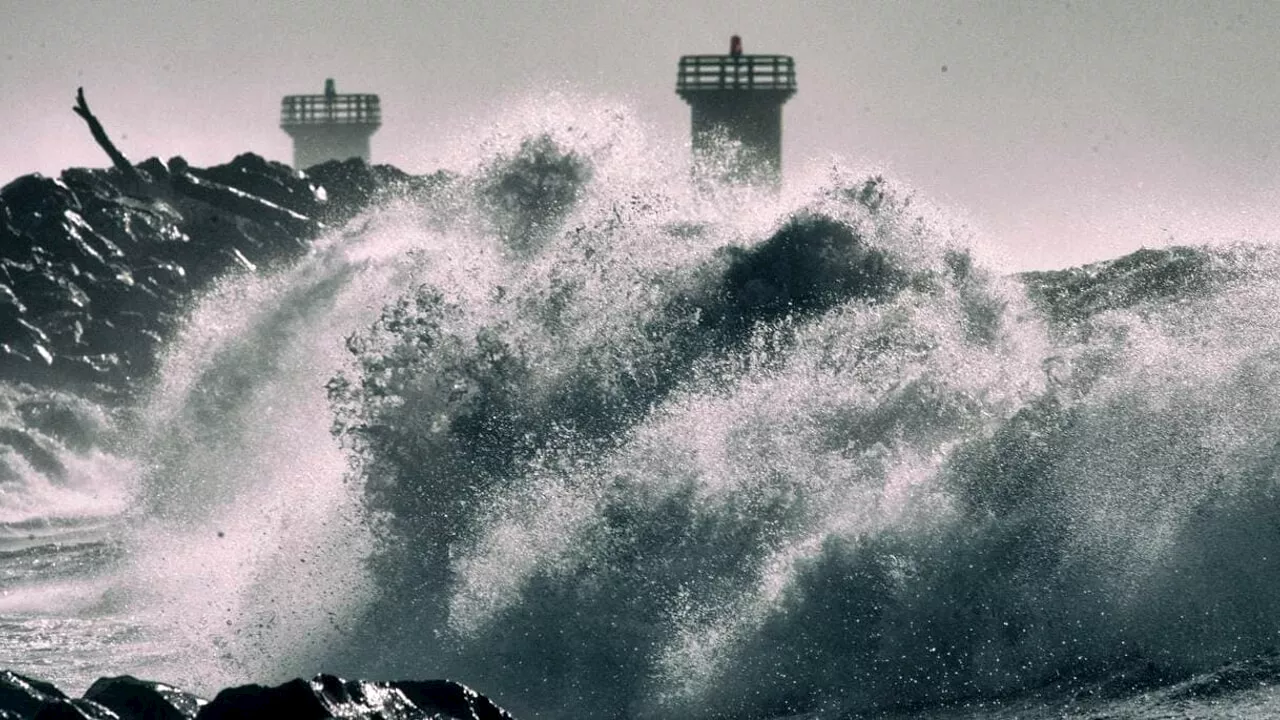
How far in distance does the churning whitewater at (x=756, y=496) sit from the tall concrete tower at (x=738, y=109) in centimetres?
2734

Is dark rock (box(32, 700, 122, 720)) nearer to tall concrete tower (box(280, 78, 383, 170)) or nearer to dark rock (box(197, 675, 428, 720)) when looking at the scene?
dark rock (box(197, 675, 428, 720))

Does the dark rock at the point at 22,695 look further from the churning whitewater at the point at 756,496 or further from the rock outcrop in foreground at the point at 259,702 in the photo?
the churning whitewater at the point at 756,496

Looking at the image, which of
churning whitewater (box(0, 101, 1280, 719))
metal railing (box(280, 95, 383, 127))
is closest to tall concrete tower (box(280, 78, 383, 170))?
metal railing (box(280, 95, 383, 127))

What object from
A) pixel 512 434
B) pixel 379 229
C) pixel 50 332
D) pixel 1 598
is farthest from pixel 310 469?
pixel 50 332

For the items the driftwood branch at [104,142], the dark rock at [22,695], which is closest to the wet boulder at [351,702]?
the dark rock at [22,695]

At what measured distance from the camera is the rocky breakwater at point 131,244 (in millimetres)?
54031

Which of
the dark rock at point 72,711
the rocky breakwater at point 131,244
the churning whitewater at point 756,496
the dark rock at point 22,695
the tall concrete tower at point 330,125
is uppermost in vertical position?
the tall concrete tower at point 330,125

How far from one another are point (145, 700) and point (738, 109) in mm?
41380

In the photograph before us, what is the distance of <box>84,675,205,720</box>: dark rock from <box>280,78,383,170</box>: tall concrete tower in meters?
72.3

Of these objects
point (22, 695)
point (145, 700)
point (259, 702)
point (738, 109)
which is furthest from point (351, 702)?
point (738, 109)

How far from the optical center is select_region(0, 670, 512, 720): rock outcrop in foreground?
11523 mm

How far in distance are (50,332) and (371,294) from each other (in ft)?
77.0

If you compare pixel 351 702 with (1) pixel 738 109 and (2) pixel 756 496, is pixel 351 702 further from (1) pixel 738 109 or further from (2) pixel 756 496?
(1) pixel 738 109

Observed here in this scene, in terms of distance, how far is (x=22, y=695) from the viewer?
12.5 metres
